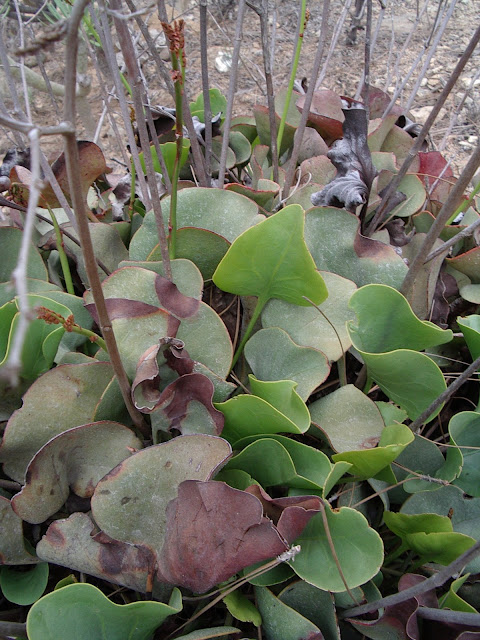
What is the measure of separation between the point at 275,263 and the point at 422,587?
12.3 inches

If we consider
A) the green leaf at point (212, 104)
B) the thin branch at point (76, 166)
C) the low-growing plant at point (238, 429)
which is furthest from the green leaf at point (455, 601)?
the green leaf at point (212, 104)

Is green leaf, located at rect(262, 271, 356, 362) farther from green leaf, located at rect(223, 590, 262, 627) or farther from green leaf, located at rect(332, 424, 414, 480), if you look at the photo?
green leaf, located at rect(223, 590, 262, 627)

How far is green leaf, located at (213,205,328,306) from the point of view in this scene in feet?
1.61

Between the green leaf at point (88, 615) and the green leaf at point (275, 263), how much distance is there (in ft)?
0.97

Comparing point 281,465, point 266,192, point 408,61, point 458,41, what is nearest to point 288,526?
point 281,465

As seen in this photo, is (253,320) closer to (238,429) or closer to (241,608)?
(238,429)

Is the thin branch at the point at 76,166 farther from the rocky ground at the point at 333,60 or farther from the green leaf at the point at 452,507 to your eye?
the rocky ground at the point at 333,60

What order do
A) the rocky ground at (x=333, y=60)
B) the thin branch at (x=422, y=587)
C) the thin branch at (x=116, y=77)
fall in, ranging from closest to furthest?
the thin branch at (x=422, y=587), the thin branch at (x=116, y=77), the rocky ground at (x=333, y=60)

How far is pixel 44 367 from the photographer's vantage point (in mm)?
529

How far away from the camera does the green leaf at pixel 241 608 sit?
Answer: 1.39 ft

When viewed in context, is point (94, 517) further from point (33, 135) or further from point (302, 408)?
point (33, 135)

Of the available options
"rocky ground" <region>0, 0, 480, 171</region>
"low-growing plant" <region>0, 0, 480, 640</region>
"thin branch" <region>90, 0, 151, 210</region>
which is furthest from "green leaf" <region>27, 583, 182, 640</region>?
"rocky ground" <region>0, 0, 480, 171</region>

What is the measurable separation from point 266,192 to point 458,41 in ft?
10.3

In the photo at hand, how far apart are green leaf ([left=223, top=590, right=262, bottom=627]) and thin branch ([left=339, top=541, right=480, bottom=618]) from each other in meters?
0.09
